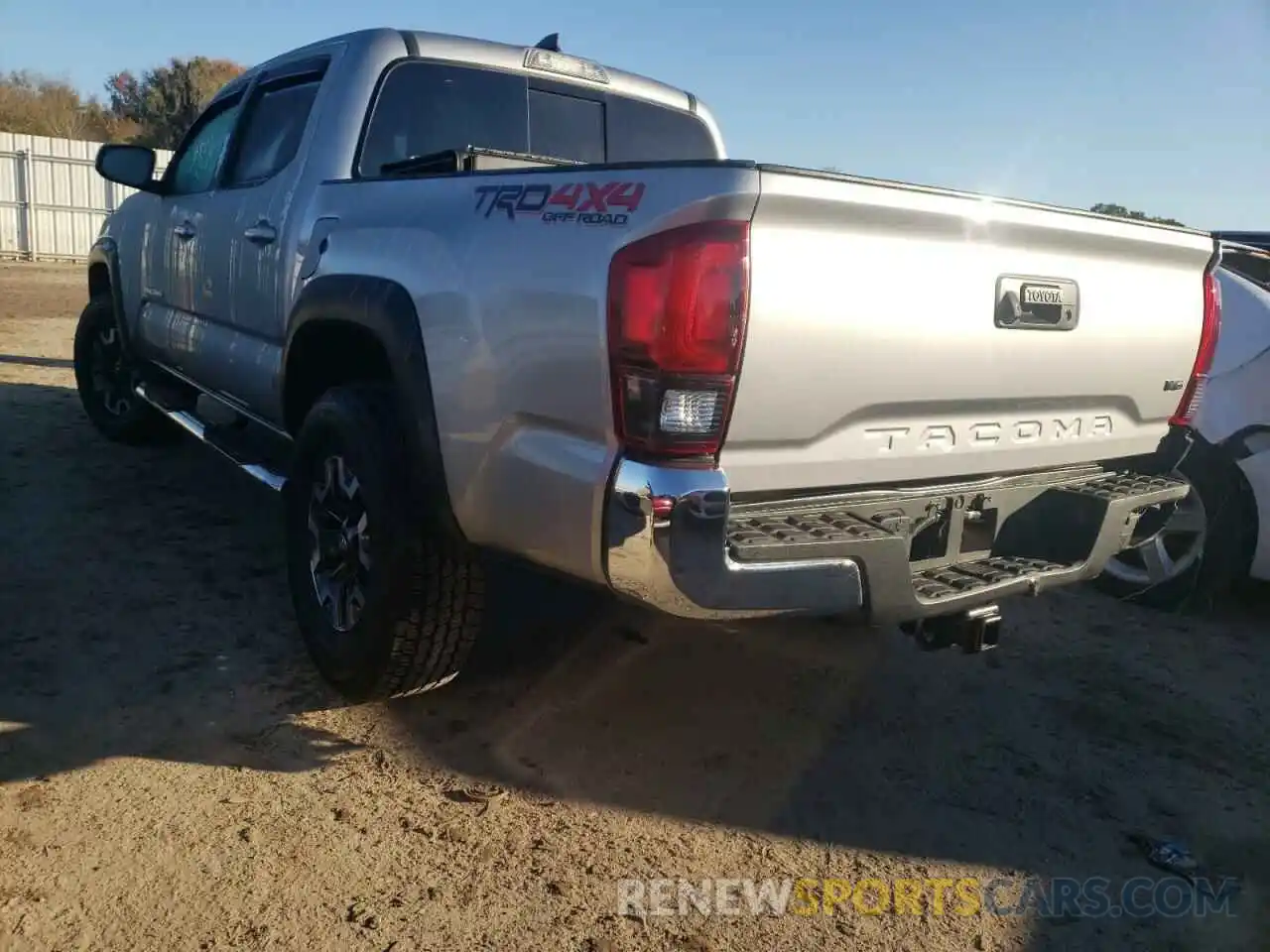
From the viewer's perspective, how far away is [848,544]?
2371 millimetres

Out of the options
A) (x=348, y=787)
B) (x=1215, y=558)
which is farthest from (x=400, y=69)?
(x=1215, y=558)

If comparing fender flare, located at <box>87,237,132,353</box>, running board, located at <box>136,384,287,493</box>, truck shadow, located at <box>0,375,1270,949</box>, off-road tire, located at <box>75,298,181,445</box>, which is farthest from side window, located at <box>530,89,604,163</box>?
off-road tire, located at <box>75,298,181,445</box>

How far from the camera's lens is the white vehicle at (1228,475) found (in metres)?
4.43

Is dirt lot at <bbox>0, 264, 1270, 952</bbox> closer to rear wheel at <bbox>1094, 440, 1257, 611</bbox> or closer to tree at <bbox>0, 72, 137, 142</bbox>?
rear wheel at <bbox>1094, 440, 1257, 611</bbox>

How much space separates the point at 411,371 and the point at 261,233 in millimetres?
1435

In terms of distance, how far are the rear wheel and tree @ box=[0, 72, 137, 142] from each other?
3615cm

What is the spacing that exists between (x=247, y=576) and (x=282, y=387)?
1087 millimetres

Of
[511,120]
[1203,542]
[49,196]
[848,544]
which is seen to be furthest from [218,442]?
[49,196]

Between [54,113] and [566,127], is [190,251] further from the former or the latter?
[54,113]

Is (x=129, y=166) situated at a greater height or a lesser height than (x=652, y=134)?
lesser

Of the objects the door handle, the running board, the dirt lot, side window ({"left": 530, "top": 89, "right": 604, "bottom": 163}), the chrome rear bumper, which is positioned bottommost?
the dirt lot

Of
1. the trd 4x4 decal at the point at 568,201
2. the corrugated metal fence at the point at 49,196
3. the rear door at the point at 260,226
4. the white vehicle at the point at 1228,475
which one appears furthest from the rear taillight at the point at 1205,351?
the corrugated metal fence at the point at 49,196

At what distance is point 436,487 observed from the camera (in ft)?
9.18

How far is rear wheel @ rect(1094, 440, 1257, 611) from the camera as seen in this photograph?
4477 mm
